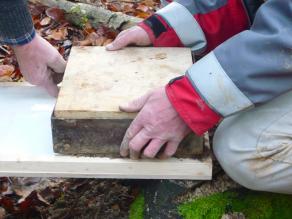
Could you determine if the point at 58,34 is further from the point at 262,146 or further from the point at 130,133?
the point at 262,146

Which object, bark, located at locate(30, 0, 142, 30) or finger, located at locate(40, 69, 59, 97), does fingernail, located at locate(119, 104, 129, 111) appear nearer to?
finger, located at locate(40, 69, 59, 97)

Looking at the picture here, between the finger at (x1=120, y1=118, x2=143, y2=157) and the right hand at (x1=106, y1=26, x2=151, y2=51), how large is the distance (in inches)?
19.2

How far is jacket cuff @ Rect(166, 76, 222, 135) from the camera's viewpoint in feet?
5.16

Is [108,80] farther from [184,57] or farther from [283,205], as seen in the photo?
[283,205]

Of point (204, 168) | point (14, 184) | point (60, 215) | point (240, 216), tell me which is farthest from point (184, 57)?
point (14, 184)

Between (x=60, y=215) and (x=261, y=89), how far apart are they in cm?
101

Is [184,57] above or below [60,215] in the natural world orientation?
above

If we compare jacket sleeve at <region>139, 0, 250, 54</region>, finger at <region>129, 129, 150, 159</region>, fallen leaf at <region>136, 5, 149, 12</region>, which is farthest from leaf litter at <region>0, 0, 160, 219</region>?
fallen leaf at <region>136, 5, 149, 12</region>

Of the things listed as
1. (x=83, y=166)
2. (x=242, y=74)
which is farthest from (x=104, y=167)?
(x=242, y=74)

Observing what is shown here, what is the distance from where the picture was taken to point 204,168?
5.62 feet

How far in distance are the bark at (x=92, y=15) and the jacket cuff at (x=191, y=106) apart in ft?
5.18

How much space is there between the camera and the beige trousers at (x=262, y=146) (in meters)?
1.66

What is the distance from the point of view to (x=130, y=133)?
5.36 ft

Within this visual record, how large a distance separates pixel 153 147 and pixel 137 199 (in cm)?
49
